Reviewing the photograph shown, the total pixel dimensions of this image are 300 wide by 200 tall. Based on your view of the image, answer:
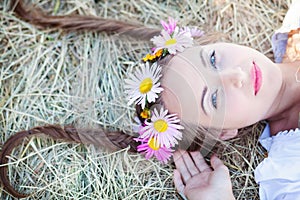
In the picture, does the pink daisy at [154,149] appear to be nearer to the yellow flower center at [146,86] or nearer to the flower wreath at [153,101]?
the flower wreath at [153,101]

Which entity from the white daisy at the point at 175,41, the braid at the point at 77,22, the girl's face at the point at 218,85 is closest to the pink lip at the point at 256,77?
the girl's face at the point at 218,85

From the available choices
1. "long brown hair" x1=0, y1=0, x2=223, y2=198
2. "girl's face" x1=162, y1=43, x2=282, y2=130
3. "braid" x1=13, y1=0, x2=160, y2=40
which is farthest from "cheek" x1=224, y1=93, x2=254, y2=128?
"braid" x1=13, y1=0, x2=160, y2=40

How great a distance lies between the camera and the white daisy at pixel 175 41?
1.88m

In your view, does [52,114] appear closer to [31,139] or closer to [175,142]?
→ [31,139]

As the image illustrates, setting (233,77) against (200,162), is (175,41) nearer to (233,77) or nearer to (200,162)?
(233,77)

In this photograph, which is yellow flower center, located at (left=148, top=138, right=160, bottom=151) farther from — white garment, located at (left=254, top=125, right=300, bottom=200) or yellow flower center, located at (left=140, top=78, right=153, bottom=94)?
white garment, located at (left=254, top=125, right=300, bottom=200)

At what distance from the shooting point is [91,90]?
233 cm

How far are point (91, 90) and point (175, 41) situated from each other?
56cm

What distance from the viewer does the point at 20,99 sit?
7.59ft

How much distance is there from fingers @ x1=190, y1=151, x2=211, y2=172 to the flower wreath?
19cm

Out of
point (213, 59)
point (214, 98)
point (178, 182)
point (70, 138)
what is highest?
point (213, 59)

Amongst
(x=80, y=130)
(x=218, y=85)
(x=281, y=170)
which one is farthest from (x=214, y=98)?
(x=80, y=130)

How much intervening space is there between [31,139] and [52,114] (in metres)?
0.15

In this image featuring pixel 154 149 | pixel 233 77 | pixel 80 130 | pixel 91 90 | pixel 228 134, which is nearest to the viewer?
pixel 233 77
